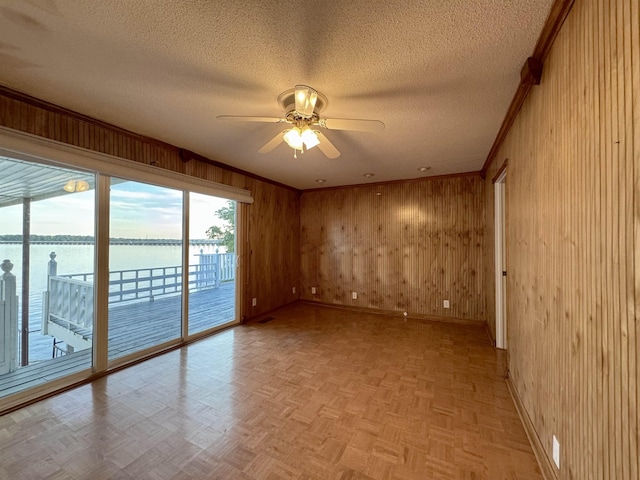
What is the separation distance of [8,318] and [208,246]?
2.08 metres

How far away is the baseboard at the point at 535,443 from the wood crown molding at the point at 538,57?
2.15 meters

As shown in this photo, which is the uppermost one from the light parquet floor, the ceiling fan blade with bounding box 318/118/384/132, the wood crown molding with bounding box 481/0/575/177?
the wood crown molding with bounding box 481/0/575/177

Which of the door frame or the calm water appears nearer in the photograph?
the calm water

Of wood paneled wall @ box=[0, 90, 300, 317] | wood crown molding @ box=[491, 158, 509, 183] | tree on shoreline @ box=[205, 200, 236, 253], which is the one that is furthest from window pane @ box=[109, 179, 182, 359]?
wood crown molding @ box=[491, 158, 509, 183]

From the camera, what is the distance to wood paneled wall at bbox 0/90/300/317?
6.50 feet

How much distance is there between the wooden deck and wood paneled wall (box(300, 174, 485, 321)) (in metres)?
2.01

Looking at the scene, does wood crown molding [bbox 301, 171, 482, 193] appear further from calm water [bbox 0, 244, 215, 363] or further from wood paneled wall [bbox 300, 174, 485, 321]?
calm water [bbox 0, 244, 215, 363]

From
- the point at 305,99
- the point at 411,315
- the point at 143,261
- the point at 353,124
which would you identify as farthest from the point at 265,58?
the point at 411,315

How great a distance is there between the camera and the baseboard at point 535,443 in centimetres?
134

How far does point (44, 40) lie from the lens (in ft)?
4.48

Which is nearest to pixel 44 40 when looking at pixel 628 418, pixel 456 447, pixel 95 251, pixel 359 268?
pixel 95 251

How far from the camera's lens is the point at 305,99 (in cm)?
164

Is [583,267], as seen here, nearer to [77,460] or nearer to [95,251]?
[77,460]

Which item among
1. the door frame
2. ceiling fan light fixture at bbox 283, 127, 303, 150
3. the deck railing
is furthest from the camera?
the door frame
